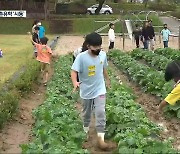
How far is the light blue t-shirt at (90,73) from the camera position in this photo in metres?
6.99

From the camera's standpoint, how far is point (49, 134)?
657 cm

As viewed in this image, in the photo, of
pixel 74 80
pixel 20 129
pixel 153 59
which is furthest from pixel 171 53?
pixel 74 80

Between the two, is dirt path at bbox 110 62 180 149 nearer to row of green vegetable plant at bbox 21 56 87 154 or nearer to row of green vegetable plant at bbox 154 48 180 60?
row of green vegetable plant at bbox 21 56 87 154

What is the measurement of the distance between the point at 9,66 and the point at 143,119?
9973mm

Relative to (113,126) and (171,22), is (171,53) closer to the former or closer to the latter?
(113,126)

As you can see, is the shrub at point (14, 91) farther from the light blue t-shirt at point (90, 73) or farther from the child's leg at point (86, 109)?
the light blue t-shirt at point (90, 73)

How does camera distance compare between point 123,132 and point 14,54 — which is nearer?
point 123,132

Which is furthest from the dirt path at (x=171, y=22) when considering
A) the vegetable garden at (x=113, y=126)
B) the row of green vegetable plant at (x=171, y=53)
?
the vegetable garden at (x=113, y=126)

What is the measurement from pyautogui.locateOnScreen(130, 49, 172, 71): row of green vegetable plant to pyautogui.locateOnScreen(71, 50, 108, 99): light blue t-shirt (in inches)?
315

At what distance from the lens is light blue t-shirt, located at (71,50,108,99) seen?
22.9 feet

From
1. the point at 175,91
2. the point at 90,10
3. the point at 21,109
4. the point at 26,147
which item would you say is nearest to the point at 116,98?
the point at 21,109

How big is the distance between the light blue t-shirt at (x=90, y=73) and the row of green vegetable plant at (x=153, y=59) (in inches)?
315

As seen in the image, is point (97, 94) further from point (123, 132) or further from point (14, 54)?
point (14, 54)

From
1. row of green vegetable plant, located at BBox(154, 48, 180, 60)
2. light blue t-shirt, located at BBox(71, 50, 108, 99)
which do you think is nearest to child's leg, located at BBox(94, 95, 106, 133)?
light blue t-shirt, located at BBox(71, 50, 108, 99)
